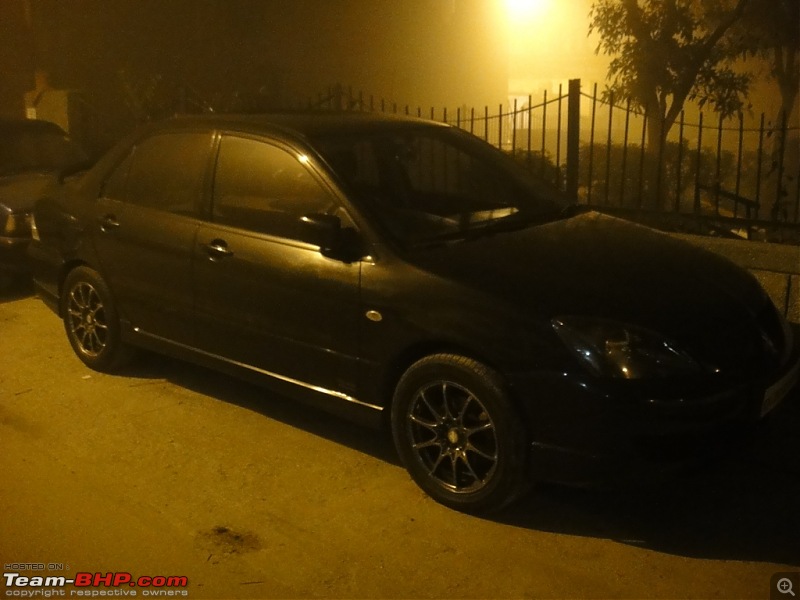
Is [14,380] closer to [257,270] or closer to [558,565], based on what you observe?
[257,270]

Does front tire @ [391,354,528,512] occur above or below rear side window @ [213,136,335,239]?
below

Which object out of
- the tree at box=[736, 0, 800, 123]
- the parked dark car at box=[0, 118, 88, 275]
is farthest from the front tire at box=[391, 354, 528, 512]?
the tree at box=[736, 0, 800, 123]

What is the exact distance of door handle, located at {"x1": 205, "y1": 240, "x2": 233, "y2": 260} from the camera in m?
5.07

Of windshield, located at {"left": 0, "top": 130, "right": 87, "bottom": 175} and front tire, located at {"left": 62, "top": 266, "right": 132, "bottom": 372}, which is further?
windshield, located at {"left": 0, "top": 130, "right": 87, "bottom": 175}

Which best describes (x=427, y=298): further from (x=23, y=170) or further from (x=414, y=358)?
(x=23, y=170)

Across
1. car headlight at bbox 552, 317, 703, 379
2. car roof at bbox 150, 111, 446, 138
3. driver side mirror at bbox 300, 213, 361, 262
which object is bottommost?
car headlight at bbox 552, 317, 703, 379

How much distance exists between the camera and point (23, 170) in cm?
923

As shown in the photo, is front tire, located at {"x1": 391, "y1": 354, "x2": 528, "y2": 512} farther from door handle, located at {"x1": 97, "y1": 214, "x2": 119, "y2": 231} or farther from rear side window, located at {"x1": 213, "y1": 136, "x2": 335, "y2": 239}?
door handle, located at {"x1": 97, "y1": 214, "x2": 119, "y2": 231}

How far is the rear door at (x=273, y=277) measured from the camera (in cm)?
462

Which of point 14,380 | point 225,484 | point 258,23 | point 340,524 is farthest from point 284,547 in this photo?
point 258,23

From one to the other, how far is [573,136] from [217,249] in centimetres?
361

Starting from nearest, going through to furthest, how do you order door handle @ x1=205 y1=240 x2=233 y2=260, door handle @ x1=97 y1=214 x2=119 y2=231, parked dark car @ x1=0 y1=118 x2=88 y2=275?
1. door handle @ x1=205 y1=240 x2=233 y2=260
2. door handle @ x1=97 y1=214 x2=119 y2=231
3. parked dark car @ x1=0 y1=118 x2=88 y2=275

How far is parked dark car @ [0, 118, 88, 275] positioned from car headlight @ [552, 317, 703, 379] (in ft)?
17.5

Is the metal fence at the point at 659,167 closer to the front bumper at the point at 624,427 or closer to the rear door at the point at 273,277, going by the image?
the rear door at the point at 273,277
